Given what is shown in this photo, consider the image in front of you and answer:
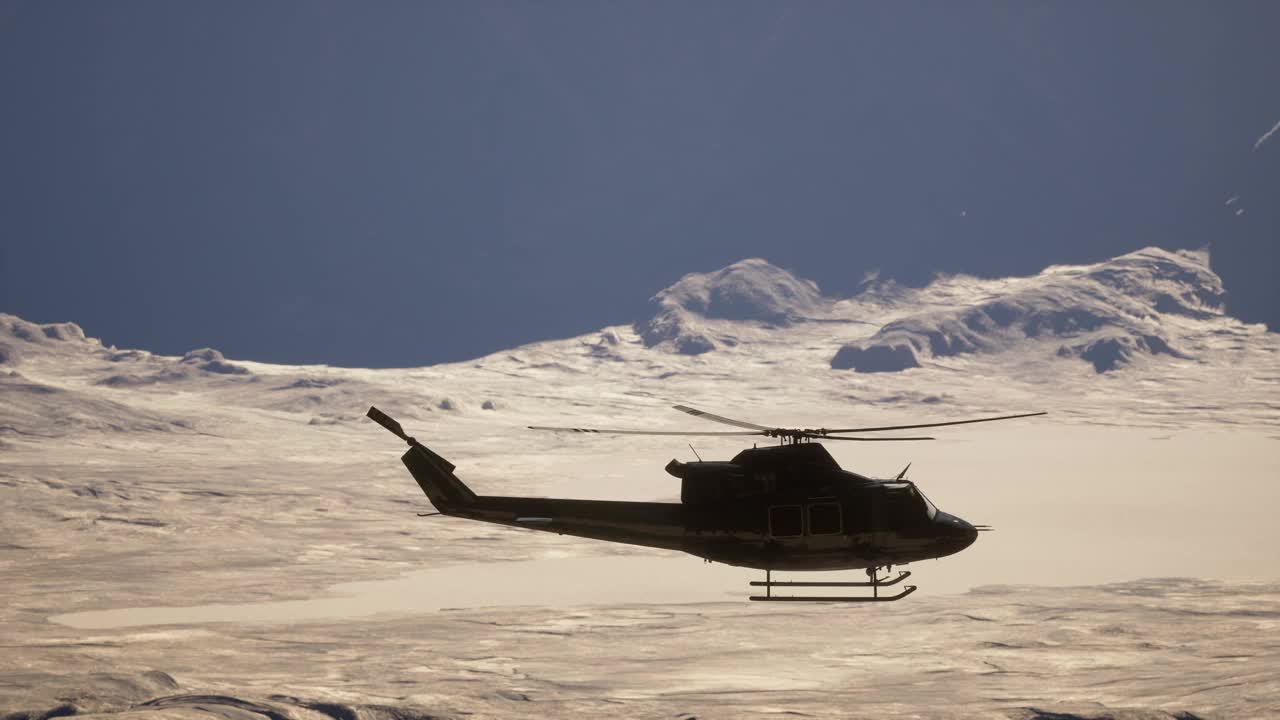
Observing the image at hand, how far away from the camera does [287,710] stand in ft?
526

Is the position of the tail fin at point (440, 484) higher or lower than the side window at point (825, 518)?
higher

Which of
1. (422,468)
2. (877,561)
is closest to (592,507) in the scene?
(422,468)

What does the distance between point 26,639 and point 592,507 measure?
165 metres

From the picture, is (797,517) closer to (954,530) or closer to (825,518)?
(825,518)

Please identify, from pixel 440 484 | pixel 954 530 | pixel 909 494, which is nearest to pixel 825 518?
pixel 909 494

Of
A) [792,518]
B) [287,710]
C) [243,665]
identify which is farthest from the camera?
[243,665]

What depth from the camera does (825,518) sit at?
151 feet

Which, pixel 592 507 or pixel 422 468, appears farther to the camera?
pixel 422 468

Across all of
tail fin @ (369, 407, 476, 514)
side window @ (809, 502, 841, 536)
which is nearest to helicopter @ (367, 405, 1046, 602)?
side window @ (809, 502, 841, 536)

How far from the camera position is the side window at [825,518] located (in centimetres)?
4584

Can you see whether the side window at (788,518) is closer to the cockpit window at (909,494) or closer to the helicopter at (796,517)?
the helicopter at (796,517)

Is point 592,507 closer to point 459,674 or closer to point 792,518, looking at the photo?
point 792,518

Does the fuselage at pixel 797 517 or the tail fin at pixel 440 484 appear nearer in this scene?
the fuselage at pixel 797 517

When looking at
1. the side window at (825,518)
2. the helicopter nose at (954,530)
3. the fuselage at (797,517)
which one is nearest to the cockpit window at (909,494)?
the fuselage at (797,517)
